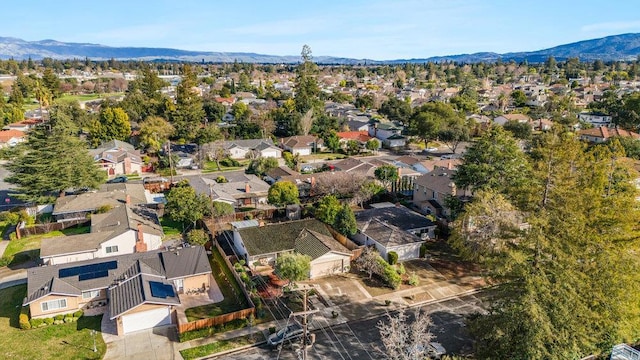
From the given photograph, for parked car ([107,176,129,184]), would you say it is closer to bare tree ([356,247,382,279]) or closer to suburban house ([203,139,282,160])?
suburban house ([203,139,282,160])

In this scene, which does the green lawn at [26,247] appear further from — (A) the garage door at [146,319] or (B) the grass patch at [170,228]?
(A) the garage door at [146,319]

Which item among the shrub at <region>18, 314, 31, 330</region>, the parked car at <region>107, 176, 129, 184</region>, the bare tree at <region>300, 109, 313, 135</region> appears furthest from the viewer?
the bare tree at <region>300, 109, 313, 135</region>

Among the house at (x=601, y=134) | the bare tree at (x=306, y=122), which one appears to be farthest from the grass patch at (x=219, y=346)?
the house at (x=601, y=134)

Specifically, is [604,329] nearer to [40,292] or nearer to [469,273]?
[469,273]

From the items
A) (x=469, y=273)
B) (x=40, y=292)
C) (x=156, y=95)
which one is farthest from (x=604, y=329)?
(x=156, y=95)

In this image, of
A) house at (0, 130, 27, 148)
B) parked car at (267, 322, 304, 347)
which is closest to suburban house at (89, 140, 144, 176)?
house at (0, 130, 27, 148)

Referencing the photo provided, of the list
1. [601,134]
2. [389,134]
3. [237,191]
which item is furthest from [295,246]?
[601,134]
